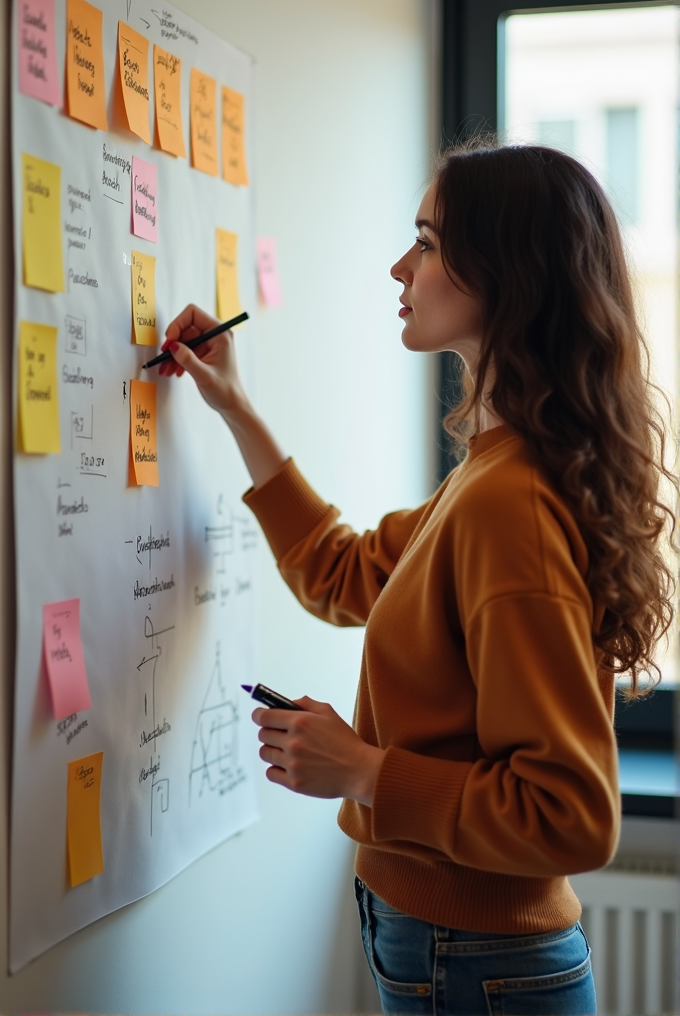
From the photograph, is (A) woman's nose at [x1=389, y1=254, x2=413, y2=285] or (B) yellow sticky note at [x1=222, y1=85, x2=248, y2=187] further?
(B) yellow sticky note at [x1=222, y1=85, x2=248, y2=187]

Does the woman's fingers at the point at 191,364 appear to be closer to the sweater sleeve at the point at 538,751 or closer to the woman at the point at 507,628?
the woman at the point at 507,628

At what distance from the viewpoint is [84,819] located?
40.9 inches

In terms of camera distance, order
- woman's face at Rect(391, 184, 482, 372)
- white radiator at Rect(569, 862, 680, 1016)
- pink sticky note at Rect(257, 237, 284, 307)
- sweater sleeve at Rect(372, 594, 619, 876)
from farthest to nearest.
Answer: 1. white radiator at Rect(569, 862, 680, 1016)
2. pink sticky note at Rect(257, 237, 284, 307)
3. woman's face at Rect(391, 184, 482, 372)
4. sweater sleeve at Rect(372, 594, 619, 876)

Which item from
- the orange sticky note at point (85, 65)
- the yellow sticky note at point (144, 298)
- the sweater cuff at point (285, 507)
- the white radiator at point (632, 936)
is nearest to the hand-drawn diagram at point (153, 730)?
the sweater cuff at point (285, 507)

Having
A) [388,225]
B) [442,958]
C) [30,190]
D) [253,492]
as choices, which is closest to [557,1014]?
[442,958]

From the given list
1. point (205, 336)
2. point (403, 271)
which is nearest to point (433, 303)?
point (403, 271)

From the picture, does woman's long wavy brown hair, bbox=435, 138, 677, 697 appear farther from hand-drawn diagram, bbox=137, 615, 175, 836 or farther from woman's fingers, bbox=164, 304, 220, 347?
hand-drawn diagram, bbox=137, 615, 175, 836

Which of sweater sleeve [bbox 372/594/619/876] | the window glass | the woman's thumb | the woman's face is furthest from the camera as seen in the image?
the window glass

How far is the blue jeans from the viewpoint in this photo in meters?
1.00

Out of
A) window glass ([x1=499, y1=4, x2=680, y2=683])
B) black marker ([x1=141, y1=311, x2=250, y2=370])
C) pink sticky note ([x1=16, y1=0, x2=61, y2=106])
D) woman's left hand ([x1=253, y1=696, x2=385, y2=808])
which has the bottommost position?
woman's left hand ([x1=253, y1=696, x2=385, y2=808])

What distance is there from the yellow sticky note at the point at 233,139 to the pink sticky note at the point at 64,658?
682mm

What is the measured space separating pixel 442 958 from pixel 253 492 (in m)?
0.64

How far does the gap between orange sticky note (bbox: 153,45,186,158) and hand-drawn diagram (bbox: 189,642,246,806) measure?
661mm

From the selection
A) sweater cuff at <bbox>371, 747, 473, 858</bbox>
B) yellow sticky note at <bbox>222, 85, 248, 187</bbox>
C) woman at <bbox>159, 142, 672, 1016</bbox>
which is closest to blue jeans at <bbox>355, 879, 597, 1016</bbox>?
woman at <bbox>159, 142, 672, 1016</bbox>
